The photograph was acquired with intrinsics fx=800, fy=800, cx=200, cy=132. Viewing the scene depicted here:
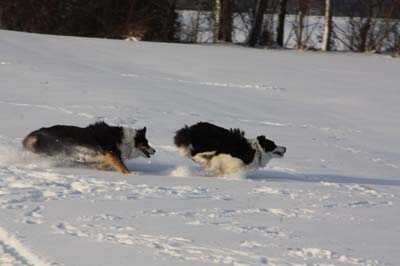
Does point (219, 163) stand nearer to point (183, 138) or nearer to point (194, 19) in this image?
point (183, 138)

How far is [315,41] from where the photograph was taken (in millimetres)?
31703

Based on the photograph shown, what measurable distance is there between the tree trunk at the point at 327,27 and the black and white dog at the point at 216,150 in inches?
786

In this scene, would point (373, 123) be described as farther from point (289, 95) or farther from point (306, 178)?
point (306, 178)

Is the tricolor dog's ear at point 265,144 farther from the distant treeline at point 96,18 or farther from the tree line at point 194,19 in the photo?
the distant treeline at point 96,18

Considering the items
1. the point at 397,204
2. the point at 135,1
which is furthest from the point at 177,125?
the point at 135,1

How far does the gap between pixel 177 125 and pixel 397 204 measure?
5.18 m

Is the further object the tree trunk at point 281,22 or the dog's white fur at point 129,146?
the tree trunk at point 281,22

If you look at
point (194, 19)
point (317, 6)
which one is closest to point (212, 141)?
point (194, 19)

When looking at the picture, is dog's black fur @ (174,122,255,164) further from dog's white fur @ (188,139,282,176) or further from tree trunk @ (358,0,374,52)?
tree trunk @ (358,0,374,52)

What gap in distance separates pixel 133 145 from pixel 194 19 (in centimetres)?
2178

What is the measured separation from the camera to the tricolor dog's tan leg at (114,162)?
8.55 m

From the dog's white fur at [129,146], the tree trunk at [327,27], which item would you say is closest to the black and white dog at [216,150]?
the dog's white fur at [129,146]

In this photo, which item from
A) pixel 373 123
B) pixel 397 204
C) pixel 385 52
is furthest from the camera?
pixel 385 52

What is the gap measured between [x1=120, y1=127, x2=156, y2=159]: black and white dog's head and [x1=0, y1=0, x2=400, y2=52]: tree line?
2066 centimetres
